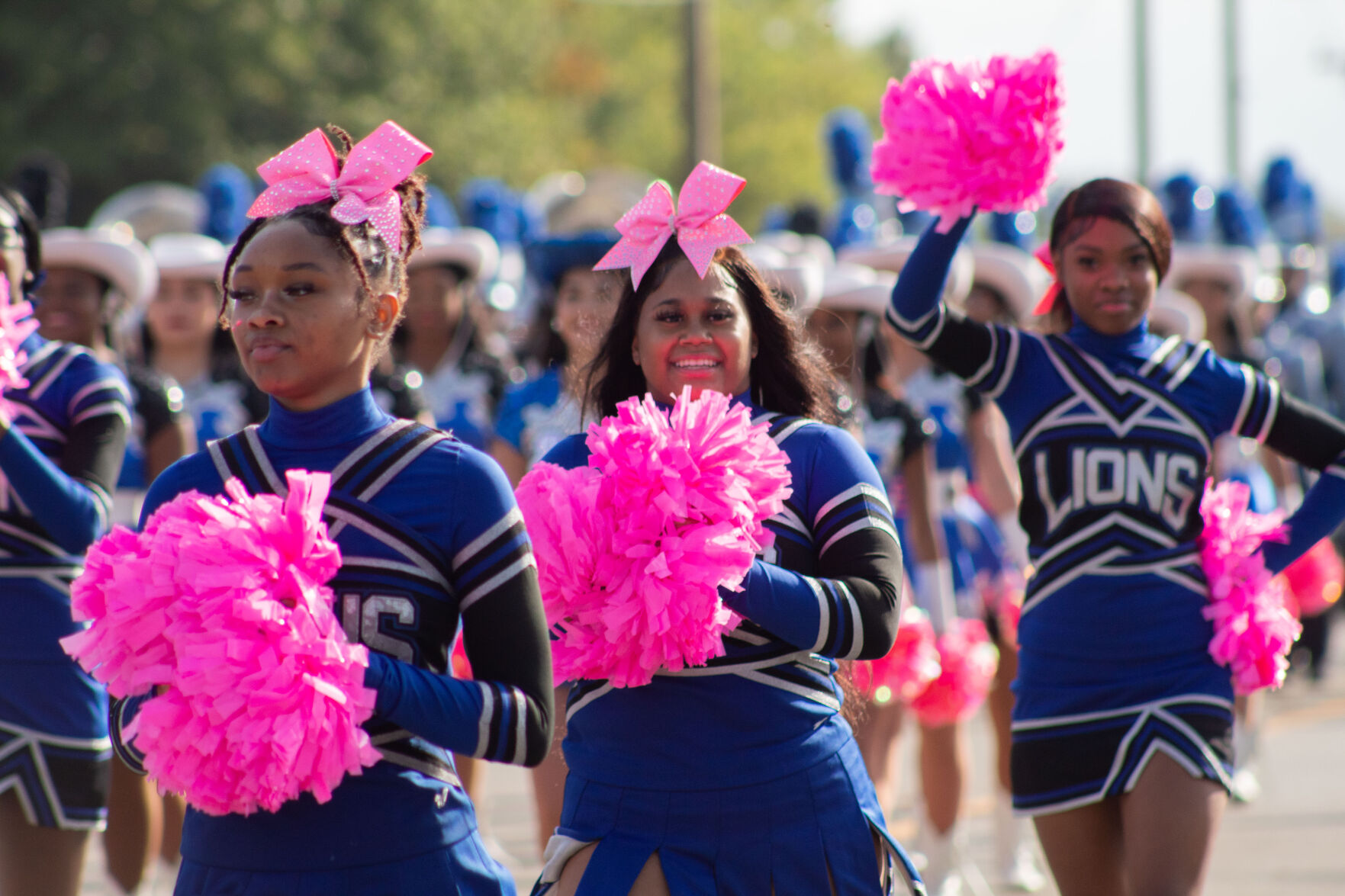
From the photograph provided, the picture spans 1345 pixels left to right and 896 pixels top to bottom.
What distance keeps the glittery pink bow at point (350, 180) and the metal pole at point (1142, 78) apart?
722 inches

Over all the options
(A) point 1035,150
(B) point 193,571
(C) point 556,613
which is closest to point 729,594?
(C) point 556,613

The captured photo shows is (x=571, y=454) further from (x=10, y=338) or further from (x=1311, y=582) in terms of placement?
(x=1311, y=582)

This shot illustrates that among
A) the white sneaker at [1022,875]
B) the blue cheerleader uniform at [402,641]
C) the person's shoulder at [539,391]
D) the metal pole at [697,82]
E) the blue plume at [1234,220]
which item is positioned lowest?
the white sneaker at [1022,875]

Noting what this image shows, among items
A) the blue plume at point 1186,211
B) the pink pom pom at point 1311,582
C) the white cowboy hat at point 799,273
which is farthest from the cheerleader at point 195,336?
the blue plume at point 1186,211

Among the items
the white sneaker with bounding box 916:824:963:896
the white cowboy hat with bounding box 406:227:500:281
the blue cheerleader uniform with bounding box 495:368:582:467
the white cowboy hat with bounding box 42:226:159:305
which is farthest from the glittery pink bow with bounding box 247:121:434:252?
the white cowboy hat with bounding box 406:227:500:281

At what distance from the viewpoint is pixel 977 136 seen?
3545 mm

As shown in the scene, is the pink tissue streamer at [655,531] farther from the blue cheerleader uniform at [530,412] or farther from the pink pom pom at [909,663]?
the pink pom pom at [909,663]

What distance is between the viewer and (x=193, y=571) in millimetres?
2146

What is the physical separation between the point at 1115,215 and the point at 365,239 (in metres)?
2.05

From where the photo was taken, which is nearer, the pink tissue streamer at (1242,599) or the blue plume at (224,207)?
the pink tissue streamer at (1242,599)

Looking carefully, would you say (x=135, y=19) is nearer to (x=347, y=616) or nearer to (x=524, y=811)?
(x=524, y=811)

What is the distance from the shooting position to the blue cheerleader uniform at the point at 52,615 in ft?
12.0

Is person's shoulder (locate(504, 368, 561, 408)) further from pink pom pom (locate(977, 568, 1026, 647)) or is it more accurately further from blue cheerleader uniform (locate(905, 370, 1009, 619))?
pink pom pom (locate(977, 568, 1026, 647))

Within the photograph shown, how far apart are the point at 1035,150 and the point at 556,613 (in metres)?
1.56
